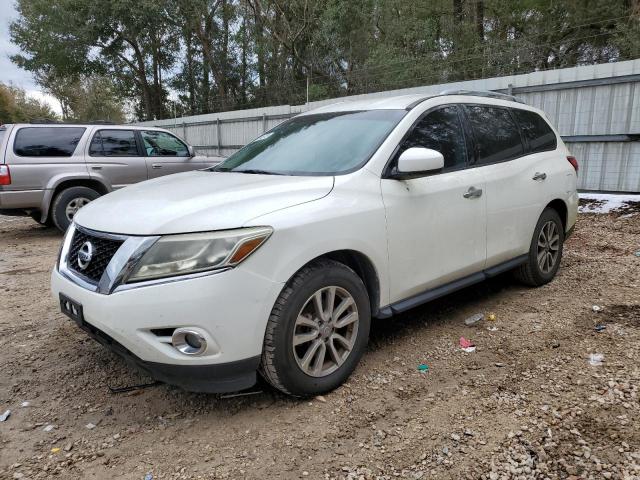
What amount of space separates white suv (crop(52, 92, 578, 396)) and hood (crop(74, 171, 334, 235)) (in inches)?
0.4

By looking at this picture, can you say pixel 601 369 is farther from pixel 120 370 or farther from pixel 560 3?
pixel 560 3

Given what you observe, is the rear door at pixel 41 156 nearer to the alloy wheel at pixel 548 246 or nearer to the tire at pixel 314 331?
the tire at pixel 314 331

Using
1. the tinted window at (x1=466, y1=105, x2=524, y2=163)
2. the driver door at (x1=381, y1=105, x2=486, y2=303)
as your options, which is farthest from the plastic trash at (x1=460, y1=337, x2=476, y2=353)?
the tinted window at (x1=466, y1=105, x2=524, y2=163)

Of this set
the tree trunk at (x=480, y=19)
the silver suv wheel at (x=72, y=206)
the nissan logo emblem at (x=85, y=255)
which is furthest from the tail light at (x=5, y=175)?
the tree trunk at (x=480, y=19)

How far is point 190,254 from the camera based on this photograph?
2.26 m

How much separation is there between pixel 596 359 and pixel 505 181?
1456mm

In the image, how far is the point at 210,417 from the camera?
2584 millimetres

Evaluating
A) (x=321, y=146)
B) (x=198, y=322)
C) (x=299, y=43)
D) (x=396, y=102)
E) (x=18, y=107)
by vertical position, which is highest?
(x=299, y=43)

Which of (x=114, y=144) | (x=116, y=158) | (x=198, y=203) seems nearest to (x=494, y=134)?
(x=198, y=203)

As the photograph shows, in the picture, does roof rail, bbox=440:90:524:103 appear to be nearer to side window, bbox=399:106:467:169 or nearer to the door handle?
side window, bbox=399:106:467:169

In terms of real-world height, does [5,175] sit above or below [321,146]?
below

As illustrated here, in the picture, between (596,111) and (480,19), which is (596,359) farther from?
(480,19)

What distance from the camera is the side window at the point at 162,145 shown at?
8.46 metres

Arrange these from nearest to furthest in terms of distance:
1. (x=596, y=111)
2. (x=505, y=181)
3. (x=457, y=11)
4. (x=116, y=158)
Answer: (x=505, y=181) → (x=116, y=158) → (x=596, y=111) → (x=457, y=11)
